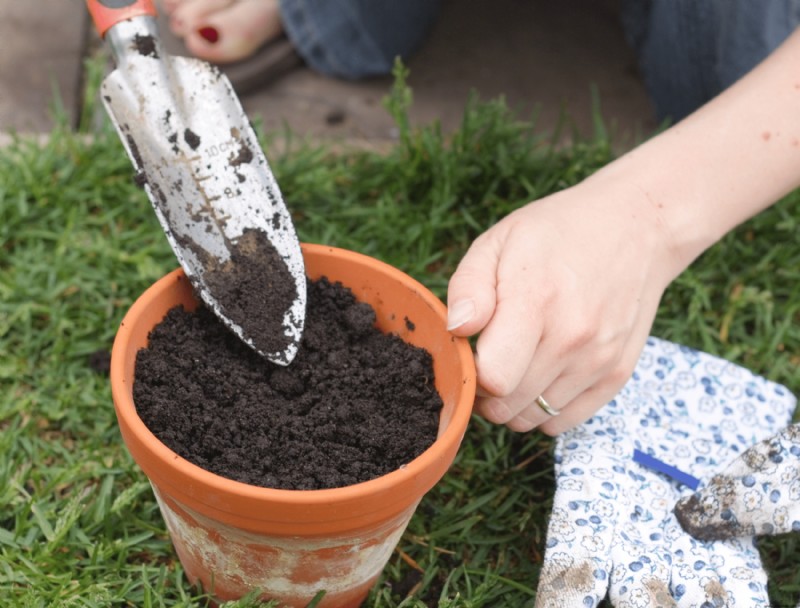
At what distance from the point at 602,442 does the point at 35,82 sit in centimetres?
180

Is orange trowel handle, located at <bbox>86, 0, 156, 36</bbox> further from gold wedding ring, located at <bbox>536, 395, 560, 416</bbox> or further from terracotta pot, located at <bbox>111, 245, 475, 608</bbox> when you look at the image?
gold wedding ring, located at <bbox>536, 395, 560, 416</bbox>

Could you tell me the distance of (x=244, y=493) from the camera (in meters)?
1.06

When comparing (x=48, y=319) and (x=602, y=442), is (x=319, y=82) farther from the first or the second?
(x=602, y=442)

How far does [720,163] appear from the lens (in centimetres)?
151

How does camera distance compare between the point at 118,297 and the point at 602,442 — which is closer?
the point at 602,442

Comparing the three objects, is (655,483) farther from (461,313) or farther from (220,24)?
(220,24)

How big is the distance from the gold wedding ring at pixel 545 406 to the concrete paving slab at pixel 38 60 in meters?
1.50

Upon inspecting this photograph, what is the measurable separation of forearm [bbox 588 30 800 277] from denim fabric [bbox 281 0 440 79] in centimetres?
118

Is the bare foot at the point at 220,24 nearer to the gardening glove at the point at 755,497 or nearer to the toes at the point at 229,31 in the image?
the toes at the point at 229,31

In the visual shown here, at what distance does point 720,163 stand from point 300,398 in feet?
2.53

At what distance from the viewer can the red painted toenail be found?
8.07ft

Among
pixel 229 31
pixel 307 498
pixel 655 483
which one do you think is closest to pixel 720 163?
pixel 655 483

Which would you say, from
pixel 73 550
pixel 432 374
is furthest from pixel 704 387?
pixel 73 550

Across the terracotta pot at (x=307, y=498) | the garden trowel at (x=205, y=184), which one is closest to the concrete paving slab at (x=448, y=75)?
the garden trowel at (x=205, y=184)
